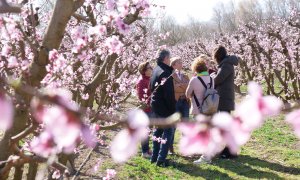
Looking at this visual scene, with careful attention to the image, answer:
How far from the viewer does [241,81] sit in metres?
15.3

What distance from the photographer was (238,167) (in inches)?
230

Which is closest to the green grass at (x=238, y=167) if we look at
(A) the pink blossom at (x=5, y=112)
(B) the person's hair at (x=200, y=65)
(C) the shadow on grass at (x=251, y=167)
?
(C) the shadow on grass at (x=251, y=167)

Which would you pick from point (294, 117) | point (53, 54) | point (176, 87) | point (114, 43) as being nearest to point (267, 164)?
point (176, 87)

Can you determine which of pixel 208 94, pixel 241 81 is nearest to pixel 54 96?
pixel 208 94

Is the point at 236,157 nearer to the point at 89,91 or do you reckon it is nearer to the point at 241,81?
the point at 89,91

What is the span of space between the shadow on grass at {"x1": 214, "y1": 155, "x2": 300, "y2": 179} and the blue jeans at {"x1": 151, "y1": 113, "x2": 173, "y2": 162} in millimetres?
805

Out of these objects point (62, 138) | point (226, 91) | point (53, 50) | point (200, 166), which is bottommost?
point (200, 166)

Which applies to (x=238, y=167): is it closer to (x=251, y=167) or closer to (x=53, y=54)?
(x=251, y=167)

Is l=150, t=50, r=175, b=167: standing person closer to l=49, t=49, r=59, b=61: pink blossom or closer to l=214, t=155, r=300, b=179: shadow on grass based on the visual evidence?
l=214, t=155, r=300, b=179: shadow on grass

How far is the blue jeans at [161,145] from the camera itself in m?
5.67

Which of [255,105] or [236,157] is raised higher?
[255,105]

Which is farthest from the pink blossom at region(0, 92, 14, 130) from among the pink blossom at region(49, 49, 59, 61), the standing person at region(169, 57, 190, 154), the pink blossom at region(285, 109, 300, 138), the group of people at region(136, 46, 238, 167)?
the standing person at region(169, 57, 190, 154)

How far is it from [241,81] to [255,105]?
14691 mm

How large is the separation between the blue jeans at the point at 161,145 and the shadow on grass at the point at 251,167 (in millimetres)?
805
